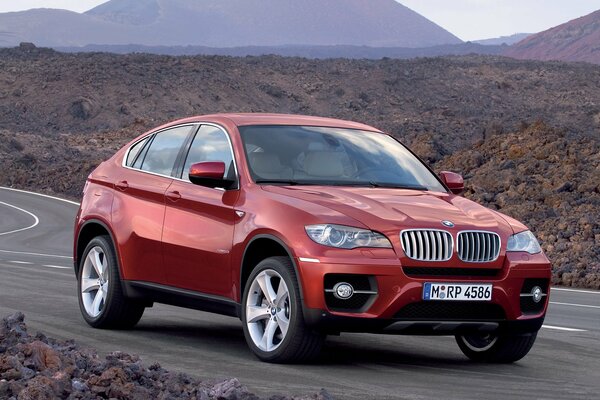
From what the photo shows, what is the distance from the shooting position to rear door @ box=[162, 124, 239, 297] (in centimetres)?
960

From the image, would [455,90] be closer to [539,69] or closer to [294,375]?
[539,69]

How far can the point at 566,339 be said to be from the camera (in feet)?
37.8

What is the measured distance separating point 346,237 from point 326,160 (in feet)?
4.26

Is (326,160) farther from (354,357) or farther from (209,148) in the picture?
(354,357)

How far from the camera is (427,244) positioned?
8.79 metres

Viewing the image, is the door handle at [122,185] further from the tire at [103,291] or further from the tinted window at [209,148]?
the tinted window at [209,148]

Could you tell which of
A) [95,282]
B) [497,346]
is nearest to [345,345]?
[497,346]

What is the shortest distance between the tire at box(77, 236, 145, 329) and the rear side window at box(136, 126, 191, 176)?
709 mm

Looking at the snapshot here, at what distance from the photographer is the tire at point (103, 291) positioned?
1086cm

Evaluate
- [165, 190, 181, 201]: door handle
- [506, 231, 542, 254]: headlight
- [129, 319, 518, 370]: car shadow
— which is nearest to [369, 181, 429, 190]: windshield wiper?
[506, 231, 542, 254]: headlight

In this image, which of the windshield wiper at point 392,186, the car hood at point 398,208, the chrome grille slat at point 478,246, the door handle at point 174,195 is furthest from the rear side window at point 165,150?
the chrome grille slat at point 478,246

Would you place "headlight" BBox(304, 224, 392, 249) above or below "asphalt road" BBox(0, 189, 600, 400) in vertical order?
above

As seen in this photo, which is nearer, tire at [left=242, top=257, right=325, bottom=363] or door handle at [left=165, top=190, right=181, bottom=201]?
tire at [left=242, top=257, right=325, bottom=363]

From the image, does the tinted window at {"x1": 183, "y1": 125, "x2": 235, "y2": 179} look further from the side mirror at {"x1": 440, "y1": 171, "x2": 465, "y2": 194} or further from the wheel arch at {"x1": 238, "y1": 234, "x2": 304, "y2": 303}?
the side mirror at {"x1": 440, "y1": 171, "x2": 465, "y2": 194}
